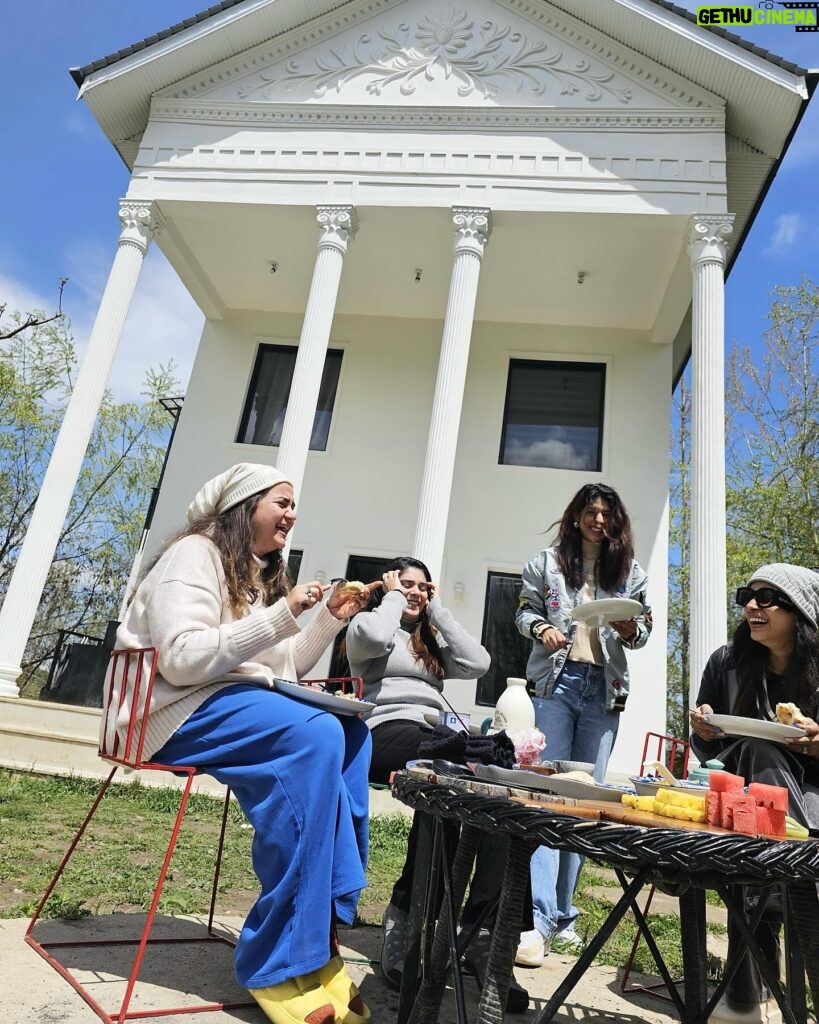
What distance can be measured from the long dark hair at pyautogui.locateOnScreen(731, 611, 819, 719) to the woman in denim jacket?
52 centimetres

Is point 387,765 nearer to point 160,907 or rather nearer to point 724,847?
point 160,907

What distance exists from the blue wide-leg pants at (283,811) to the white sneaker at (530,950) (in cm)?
89

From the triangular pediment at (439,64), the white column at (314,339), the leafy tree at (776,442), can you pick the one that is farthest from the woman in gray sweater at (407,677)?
the leafy tree at (776,442)

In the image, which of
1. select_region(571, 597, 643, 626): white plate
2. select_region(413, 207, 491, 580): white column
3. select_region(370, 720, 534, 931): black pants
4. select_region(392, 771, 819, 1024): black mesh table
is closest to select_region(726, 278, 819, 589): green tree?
select_region(413, 207, 491, 580): white column

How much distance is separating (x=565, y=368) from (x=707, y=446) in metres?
3.37

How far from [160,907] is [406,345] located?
872cm

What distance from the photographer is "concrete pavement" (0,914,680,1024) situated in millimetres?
1671

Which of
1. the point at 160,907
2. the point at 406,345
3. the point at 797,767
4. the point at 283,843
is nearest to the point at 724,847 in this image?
the point at 283,843

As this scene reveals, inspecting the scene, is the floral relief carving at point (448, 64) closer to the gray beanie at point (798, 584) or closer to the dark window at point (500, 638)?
the dark window at point (500, 638)

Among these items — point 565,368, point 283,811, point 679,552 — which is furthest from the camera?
point 679,552

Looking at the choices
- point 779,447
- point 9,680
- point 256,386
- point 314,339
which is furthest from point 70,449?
point 779,447

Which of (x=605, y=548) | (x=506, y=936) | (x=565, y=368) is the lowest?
(x=506, y=936)

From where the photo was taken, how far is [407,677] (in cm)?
293

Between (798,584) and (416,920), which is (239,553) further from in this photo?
(798,584)
